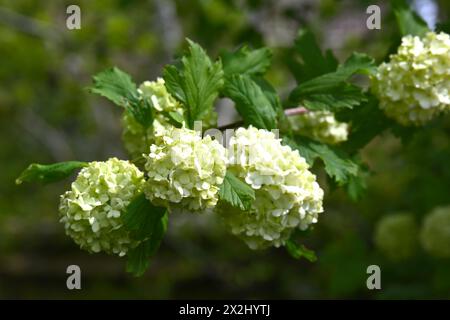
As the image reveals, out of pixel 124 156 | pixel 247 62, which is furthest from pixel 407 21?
pixel 124 156

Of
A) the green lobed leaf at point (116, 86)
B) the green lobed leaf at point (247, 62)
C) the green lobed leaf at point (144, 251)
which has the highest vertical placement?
the green lobed leaf at point (247, 62)

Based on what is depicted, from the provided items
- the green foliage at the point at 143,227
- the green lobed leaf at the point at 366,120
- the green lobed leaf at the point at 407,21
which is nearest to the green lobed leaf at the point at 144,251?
the green foliage at the point at 143,227

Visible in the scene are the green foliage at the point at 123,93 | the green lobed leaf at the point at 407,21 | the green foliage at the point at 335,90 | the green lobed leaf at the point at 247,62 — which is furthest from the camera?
the green lobed leaf at the point at 407,21

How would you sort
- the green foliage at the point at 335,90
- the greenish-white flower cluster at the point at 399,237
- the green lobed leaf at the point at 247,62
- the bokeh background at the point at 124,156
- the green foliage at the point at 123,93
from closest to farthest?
the green foliage at the point at 123,93 < the green foliage at the point at 335,90 < the green lobed leaf at the point at 247,62 < the greenish-white flower cluster at the point at 399,237 < the bokeh background at the point at 124,156

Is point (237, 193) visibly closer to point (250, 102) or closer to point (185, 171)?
point (185, 171)

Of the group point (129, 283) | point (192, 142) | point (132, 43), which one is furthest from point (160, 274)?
point (192, 142)

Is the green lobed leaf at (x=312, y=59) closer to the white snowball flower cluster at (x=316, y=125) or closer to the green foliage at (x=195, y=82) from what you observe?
the white snowball flower cluster at (x=316, y=125)
